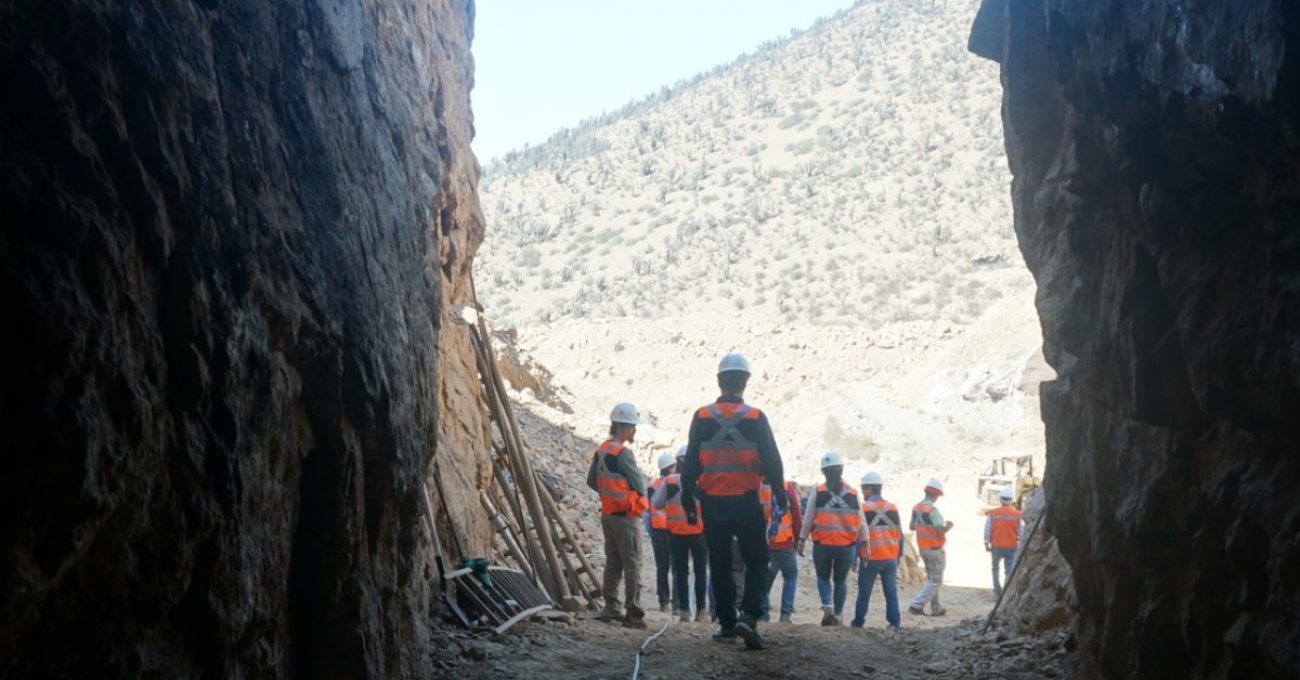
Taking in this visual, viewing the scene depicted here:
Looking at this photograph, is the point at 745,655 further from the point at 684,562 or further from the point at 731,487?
the point at 684,562

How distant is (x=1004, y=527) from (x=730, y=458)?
30.5 feet

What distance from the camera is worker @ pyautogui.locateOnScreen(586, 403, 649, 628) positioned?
10438mm

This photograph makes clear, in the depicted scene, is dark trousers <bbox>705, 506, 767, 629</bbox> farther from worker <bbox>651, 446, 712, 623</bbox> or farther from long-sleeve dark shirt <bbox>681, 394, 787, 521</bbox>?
worker <bbox>651, 446, 712, 623</bbox>

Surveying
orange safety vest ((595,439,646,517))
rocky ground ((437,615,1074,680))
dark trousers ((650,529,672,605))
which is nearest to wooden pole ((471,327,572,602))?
orange safety vest ((595,439,646,517))

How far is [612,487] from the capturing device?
10523 mm

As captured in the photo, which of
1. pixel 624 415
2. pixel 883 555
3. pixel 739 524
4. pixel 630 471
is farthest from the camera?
pixel 883 555

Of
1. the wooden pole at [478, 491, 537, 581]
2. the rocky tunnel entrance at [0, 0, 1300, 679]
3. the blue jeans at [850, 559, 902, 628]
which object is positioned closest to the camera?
the rocky tunnel entrance at [0, 0, 1300, 679]

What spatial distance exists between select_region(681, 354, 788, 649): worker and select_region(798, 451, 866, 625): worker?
3.59 meters

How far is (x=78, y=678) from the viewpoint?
3.04 meters

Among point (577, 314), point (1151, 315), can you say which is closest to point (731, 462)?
point (1151, 315)

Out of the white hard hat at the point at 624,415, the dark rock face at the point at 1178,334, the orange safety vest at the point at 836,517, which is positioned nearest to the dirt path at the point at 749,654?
the dark rock face at the point at 1178,334

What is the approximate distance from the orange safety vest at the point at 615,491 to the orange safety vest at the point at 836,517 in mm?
2435

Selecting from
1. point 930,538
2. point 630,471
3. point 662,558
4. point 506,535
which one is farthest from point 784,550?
point 506,535

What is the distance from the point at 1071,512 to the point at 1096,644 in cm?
82
